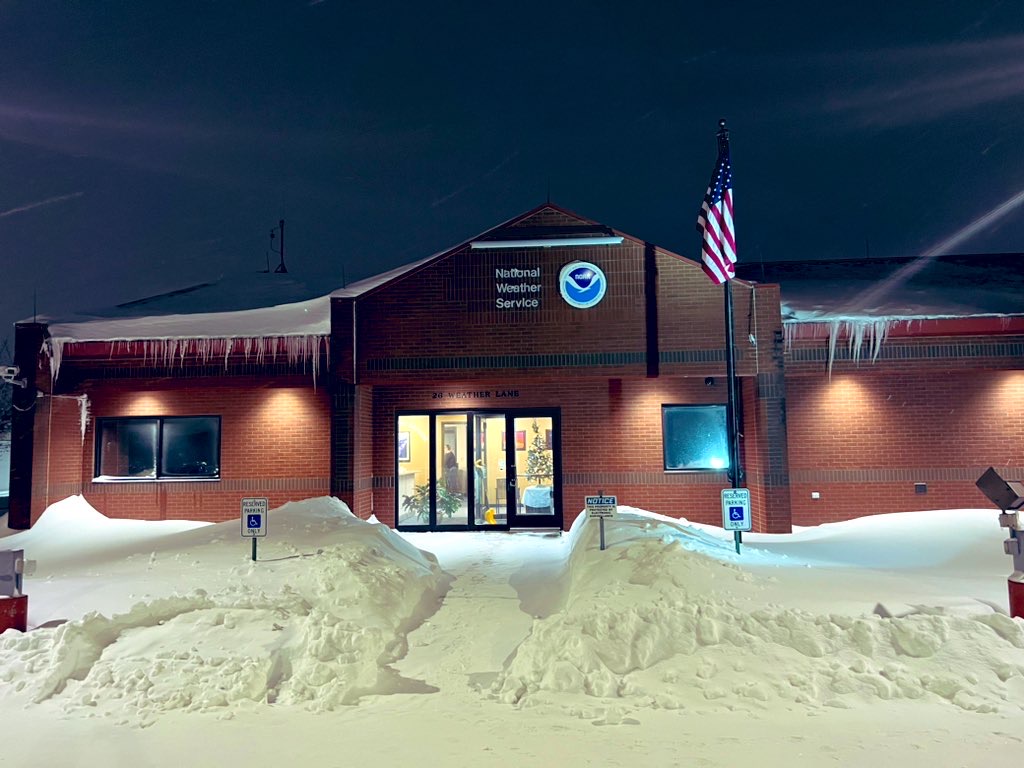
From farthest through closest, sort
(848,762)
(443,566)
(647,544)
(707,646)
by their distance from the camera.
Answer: (443,566) < (647,544) < (707,646) < (848,762)

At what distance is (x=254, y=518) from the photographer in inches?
352

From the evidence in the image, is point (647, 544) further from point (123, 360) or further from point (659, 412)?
point (123, 360)

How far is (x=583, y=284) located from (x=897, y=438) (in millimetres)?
7351

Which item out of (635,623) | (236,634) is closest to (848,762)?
(635,623)

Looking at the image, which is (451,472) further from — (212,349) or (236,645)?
(236,645)

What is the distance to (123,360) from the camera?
1402 cm

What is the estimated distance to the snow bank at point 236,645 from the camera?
16.8ft

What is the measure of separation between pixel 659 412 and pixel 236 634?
10231mm

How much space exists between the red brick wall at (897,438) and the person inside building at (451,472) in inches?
285

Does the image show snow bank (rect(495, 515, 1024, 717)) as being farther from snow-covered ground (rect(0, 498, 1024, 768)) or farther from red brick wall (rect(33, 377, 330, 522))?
red brick wall (rect(33, 377, 330, 522))

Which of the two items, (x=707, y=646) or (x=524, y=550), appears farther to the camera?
(x=524, y=550)

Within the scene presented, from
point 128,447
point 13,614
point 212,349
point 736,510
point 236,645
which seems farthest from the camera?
point 128,447

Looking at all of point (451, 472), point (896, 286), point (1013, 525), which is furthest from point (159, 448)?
point (896, 286)

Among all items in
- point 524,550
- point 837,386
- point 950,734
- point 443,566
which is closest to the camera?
point 950,734
